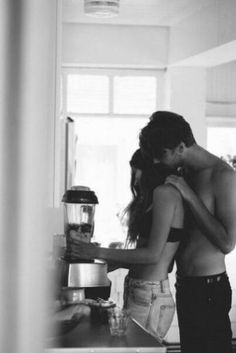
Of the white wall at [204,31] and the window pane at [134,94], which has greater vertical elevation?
the white wall at [204,31]

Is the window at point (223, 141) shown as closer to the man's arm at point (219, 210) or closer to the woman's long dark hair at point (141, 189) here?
the woman's long dark hair at point (141, 189)

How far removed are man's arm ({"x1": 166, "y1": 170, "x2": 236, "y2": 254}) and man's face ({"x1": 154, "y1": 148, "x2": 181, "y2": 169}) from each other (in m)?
0.07

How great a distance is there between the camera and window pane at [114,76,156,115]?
22.0ft

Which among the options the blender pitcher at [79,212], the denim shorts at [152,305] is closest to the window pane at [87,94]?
the blender pitcher at [79,212]

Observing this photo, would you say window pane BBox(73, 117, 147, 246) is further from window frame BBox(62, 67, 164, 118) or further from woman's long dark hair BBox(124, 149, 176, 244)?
woman's long dark hair BBox(124, 149, 176, 244)

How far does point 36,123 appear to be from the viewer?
25 centimetres


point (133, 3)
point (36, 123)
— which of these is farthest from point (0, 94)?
point (133, 3)

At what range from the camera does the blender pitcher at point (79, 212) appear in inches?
105

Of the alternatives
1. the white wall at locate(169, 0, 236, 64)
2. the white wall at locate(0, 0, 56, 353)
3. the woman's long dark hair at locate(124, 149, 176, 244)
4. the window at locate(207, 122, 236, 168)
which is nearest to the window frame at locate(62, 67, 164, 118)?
the white wall at locate(169, 0, 236, 64)

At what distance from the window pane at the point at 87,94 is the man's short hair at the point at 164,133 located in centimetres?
407

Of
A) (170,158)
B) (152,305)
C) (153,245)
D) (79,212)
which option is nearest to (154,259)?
(153,245)

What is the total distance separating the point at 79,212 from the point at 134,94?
12.3ft

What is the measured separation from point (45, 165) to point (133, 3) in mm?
5683

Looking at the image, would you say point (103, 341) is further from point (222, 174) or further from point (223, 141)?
point (223, 141)
